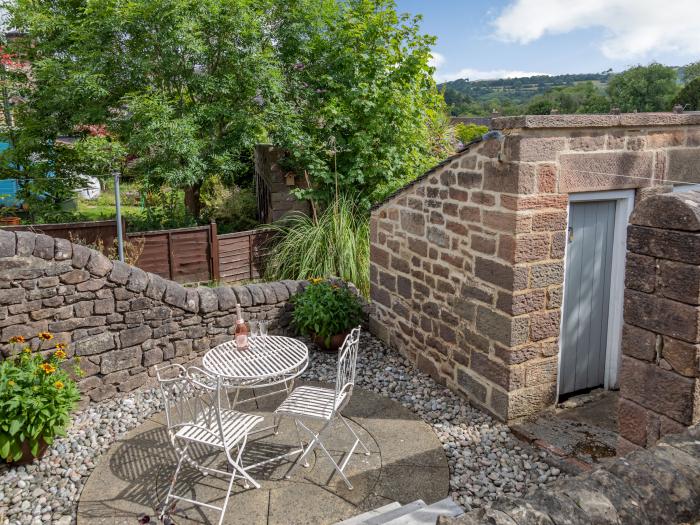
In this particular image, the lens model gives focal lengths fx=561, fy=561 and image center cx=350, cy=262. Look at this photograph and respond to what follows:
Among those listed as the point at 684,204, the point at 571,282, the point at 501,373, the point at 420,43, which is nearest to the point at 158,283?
the point at 501,373

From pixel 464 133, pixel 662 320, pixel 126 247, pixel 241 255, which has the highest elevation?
pixel 464 133

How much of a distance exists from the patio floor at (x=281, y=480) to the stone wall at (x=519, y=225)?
0.96m

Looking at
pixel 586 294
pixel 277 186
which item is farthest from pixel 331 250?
pixel 586 294

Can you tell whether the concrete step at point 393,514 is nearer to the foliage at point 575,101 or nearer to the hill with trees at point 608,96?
the hill with trees at point 608,96

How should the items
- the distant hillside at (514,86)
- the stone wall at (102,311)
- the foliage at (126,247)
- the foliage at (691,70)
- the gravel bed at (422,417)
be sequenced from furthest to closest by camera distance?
the distant hillside at (514,86) → the foliage at (691,70) → the foliage at (126,247) → the stone wall at (102,311) → the gravel bed at (422,417)

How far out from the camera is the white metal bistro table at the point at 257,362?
4.82 m

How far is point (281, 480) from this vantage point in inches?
174

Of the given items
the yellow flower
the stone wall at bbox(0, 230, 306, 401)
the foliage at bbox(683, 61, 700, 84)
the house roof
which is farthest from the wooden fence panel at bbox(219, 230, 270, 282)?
Result: the foliage at bbox(683, 61, 700, 84)

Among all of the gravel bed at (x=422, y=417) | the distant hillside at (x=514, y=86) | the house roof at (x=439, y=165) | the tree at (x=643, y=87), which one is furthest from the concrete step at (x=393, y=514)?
the distant hillside at (x=514, y=86)

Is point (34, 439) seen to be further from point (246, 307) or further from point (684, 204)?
point (684, 204)

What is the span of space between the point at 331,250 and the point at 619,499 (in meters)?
7.08

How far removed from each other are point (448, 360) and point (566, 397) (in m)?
1.22

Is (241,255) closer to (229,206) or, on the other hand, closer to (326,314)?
(229,206)

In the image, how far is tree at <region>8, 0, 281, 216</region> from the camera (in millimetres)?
10805
